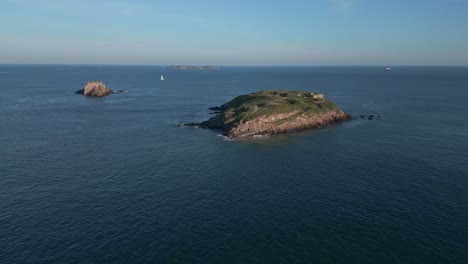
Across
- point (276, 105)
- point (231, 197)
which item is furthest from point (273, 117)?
Result: point (231, 197)

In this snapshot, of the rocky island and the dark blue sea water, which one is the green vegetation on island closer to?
the rocky island

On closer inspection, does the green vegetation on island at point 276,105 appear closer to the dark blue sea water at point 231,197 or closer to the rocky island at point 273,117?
the rocky island at point 273,117

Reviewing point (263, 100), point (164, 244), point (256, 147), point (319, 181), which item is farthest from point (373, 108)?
point (164, 244)

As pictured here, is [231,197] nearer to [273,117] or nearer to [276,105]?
[273,117]

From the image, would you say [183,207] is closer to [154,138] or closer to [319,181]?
[319,181]

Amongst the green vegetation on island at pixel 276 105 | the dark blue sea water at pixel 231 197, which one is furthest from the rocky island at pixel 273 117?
the dark blue sea water at pixel 231 197

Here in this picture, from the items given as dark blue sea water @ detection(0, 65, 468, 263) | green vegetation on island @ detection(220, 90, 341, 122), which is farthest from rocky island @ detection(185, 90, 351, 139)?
dark blue sea water @ detection(0, 65, 468, 263)

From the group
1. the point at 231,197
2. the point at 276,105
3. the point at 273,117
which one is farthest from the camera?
the point at 276,105
